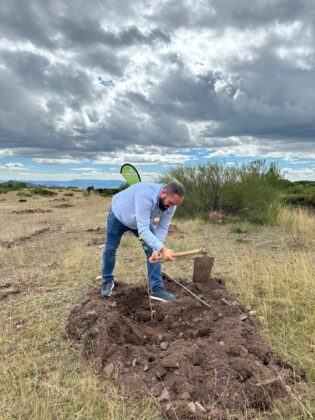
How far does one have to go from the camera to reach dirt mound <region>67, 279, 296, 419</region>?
132 inches

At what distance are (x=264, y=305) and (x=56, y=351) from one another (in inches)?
101

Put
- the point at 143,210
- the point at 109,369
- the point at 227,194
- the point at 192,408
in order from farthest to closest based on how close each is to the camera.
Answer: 1. the point at 227,194
2. the point at 143,210
3. the point at 109,369
4. the point at 192,408

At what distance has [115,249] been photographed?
229 inches

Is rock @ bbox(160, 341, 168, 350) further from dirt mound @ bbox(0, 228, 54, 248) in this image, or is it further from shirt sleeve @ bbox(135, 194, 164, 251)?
dirt mound @ bbox(0, 228, 54, 248)

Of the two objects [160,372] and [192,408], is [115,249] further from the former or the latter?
[192,408]

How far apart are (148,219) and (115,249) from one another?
1.04 meters

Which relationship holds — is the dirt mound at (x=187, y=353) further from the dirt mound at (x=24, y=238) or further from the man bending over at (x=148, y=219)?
the dirt mound at (x=24, y=238)

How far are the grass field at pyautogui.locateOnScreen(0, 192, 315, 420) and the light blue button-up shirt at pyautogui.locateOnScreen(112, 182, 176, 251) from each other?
1.32 meters

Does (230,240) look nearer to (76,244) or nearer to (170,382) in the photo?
(76,244)

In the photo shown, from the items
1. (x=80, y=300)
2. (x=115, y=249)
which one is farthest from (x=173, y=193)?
(x=80, y=300)

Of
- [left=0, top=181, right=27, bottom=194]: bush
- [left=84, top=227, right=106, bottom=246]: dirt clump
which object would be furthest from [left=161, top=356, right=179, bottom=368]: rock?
Answer: [left=0, top=181, right=27, bottom=194]: bush

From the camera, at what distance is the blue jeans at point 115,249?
5.66 m

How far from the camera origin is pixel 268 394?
3357 mm

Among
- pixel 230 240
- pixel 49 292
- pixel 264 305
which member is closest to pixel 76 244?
pixel 230 240
